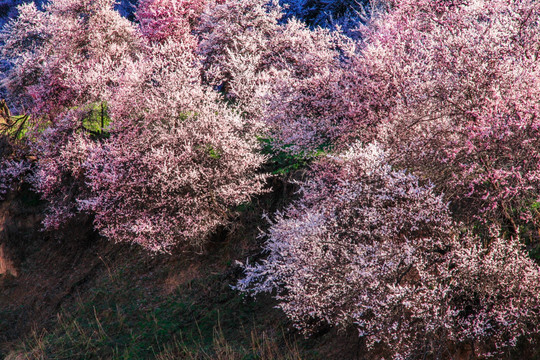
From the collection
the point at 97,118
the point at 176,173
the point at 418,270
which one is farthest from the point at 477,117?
the point at 97,118

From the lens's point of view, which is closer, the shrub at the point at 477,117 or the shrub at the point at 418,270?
the shrub at the point at 418,270

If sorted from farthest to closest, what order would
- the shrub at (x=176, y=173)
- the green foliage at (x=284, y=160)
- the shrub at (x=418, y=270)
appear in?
the green foliage at (x=284, y=160), the shrub at (x=176, y=173), the shrub at (x=418, y=270)

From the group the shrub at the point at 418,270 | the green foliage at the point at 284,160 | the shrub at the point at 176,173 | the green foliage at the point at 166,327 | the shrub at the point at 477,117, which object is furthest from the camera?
the green foliage at the point at 284,160

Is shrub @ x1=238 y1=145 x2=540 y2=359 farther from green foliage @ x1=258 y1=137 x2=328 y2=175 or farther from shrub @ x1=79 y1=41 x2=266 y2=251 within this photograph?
green foliage @ x1=258 y1=137 x2=328 y2=175

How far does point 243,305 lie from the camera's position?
14352 millimetres

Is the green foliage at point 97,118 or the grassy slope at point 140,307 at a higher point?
the green foliage at point 97,118

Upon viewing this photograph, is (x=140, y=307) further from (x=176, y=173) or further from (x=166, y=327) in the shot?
(x=176, y=173)

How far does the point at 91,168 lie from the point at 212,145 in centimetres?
436

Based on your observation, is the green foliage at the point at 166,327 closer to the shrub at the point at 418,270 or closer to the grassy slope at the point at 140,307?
the grassy slope at the point at 140,307

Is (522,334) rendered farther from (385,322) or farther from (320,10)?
(320,10)

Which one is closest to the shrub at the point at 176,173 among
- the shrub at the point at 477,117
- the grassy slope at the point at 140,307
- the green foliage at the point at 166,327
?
the grassy slope at the point at 140,307

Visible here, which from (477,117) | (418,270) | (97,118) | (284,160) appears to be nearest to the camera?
(418,270)

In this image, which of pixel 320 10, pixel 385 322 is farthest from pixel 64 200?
pixel 320 10

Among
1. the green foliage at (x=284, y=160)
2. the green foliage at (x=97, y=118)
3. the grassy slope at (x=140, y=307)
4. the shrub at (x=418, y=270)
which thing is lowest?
the grassy slope at (x=140, y=307)
